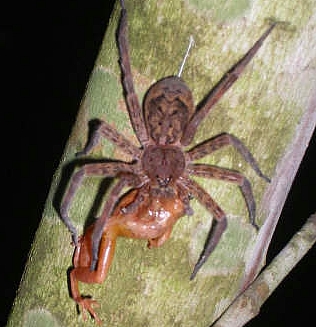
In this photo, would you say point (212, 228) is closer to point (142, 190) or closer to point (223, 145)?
point (223, 145)

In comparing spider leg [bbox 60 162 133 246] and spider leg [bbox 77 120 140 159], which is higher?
spider leg [bbox 77 120 140 159]

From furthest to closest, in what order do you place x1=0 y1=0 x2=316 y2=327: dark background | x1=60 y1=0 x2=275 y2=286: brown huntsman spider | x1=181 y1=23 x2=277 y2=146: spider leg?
1. x1=0 y1=0 x2=316 y2=327: dark background
2. x1=60 y1=0 x2=275 y2=286: brown huntsman spider
3. x1=181 y1=23 x2=277 y2=146: spider leg

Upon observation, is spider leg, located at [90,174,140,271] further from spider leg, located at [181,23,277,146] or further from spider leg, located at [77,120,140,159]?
spider leg, located at [181,23,277,146]

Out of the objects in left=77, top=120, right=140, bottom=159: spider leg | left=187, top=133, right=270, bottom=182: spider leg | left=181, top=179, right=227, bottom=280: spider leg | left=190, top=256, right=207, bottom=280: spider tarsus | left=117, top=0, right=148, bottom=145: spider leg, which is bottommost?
left=190, top=256, right=207, bottom=280: spider tarsus

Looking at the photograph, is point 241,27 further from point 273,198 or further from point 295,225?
point 295,225

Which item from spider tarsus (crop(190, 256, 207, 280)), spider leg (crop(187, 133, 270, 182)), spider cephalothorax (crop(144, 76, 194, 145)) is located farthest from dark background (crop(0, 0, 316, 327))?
spider tarsus (crop(190, 256, 207, 280))

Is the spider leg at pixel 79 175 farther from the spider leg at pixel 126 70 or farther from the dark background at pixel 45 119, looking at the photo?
the dark background at pixel 45 119

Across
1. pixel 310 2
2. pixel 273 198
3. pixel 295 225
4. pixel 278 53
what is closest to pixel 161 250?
pixel 273 198
